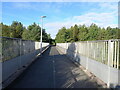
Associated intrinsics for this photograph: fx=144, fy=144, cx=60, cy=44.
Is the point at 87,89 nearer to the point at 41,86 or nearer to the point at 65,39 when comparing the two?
the point at 41,86

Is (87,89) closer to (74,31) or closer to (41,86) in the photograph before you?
(41,86)

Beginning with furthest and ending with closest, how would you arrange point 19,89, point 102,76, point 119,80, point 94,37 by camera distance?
point 94,37 → point 102,76 → point 19,89 → point 119,80

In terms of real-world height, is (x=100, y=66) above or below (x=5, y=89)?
above

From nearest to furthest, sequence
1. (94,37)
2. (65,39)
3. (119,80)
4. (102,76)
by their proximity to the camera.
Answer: (119,80) → (102,76) → (94,37) → (65,39)

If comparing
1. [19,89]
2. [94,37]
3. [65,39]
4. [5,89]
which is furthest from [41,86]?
[65,39]

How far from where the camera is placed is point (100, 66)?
24.6ft

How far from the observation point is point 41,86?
643cm

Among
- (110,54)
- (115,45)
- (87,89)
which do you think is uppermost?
(115,45)

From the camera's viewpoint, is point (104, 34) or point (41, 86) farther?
point (104, 34)

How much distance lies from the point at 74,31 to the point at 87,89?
81.9 metres

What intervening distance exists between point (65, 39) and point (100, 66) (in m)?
75.4

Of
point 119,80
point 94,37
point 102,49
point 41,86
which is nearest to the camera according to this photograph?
point 119,80

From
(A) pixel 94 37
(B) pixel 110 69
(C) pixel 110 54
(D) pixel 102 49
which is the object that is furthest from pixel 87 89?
(A) pixel 94 37

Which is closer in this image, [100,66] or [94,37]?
[100,66]
